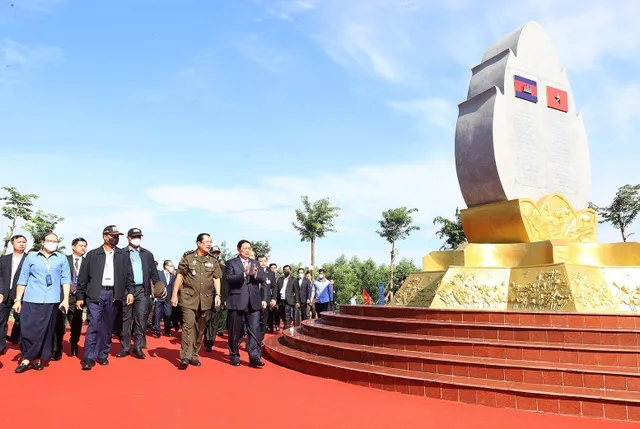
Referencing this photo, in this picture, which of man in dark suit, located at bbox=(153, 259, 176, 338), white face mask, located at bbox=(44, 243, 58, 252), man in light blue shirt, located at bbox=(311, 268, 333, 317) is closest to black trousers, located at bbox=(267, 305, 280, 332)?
man in light blue shirt, located at bbox=(311, 268, 333, 317)

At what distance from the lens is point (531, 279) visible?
20.2ft

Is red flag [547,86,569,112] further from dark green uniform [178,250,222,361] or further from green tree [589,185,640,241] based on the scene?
green tree [589,185,640,241]

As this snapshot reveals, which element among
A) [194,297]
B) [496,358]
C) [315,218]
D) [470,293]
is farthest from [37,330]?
[315,218]

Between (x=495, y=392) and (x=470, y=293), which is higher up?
(x=470, y=293)

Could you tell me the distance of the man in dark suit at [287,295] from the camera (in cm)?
1092

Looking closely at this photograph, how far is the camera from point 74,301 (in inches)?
255

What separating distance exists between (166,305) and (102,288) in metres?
4.00

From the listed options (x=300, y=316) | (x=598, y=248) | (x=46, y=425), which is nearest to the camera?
(x=46, y=425)

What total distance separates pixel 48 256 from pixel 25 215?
954 inches

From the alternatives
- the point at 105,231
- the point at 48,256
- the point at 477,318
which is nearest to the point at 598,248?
the point at 477,318

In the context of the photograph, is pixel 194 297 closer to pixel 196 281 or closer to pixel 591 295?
pixel 196 281

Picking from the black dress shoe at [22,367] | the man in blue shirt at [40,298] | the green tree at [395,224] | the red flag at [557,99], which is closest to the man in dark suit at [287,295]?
the man in blue shirt at [40,298]

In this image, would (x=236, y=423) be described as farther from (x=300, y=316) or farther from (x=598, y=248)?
(x=300, y=316)

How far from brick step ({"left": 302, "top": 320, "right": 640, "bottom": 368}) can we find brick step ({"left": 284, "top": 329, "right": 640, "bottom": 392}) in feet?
0.28
